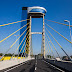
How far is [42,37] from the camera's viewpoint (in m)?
41.3

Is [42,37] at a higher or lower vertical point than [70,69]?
higher

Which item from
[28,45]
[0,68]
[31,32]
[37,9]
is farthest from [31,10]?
[0,68]

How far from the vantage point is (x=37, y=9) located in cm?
4400

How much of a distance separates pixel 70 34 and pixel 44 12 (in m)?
28.6

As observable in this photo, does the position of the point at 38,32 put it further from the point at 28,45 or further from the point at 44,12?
the point at 44,12

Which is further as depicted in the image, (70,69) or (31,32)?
(31,32)

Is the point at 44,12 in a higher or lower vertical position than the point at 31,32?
higher

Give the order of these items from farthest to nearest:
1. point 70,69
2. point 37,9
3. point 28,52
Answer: point 37,9 < point 28,52 < point 70,69

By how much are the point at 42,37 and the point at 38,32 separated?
238 cm

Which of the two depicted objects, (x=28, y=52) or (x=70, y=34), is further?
(x=28, y=52)

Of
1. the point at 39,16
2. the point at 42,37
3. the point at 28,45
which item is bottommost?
the point at 28,45

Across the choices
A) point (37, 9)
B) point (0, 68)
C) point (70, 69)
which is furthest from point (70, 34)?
point (37, 9)

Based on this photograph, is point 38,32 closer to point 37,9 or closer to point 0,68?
point 37,9

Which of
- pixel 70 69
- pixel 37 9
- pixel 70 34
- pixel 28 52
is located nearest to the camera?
pixel 70 69
